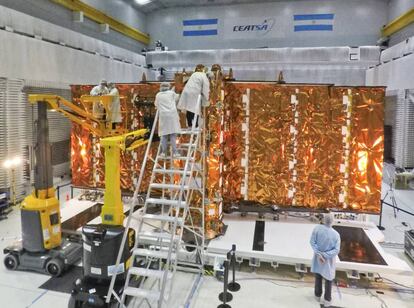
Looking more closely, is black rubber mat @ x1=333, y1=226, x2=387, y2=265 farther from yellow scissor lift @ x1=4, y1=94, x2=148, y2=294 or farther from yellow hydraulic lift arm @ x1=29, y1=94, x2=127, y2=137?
yellow hydraulic lift arm @ x1=29, y1=94, x2=127, y2=137

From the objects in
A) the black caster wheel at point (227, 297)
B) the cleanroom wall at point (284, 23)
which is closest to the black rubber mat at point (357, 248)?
the black caster wheel at point (227, 297)

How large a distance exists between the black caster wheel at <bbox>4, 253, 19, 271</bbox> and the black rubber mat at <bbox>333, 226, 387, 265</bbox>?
16.8 feet

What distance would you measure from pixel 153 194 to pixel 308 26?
964 centimetres

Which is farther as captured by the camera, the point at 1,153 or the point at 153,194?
the point at 1,153

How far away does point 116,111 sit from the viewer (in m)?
6.73

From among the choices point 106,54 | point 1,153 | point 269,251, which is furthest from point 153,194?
point 106,54

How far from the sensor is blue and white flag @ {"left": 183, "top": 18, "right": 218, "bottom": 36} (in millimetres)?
14195

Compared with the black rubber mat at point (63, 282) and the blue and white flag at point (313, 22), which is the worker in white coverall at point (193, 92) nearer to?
the black rubber mat at point (63, 282)

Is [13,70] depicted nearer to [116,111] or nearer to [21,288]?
[116,111]

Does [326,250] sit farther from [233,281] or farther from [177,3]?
[177,3]

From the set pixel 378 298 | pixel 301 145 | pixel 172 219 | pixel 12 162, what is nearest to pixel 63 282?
pixel 172 219

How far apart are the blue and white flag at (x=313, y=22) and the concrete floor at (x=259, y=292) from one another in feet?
34.2

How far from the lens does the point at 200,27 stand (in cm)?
1435

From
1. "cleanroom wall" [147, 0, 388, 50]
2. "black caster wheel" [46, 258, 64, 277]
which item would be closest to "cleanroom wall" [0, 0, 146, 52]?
"cleanroom wall" [147, 0, 388, 50]
